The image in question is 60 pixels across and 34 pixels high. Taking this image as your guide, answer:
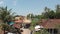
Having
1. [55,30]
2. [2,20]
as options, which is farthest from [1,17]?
[55,30]

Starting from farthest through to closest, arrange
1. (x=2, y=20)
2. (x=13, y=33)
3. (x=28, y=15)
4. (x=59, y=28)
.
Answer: (x=28, y=15) < (x=2, y=20) < (x=59, y=28) < (x=13, y=33)

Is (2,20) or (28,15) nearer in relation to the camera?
(2,20)

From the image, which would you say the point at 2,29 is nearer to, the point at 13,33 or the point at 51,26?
the point at 13,33

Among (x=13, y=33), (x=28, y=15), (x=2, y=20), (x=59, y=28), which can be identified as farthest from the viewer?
(x=28, y=15)

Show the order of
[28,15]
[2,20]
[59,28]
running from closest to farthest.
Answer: [59,28] < [2,20] < [28,15]

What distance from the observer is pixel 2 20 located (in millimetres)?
27797

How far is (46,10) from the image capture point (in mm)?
47156

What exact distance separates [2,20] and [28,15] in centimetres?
1900

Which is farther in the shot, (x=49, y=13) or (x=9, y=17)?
(x=49, y=13)

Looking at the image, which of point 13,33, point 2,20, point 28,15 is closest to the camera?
point 13,33

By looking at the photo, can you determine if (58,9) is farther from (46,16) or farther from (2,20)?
(2,20)

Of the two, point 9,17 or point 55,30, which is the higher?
point 9,17

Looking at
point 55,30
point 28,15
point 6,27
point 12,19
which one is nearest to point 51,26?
point 55,30

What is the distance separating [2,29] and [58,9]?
1030 inches
